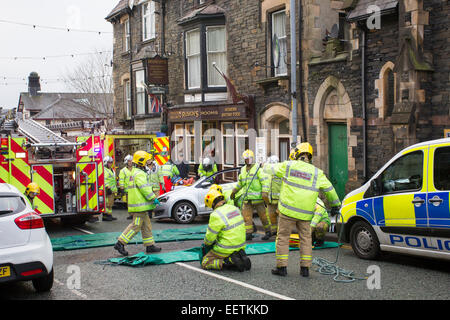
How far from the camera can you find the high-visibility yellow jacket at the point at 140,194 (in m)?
9.73

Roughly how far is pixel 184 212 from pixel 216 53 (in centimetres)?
864

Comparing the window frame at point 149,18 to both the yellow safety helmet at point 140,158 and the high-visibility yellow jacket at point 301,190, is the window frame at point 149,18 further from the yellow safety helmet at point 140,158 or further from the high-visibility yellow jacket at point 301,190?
the high-visibility yellow jacket at point 301,190

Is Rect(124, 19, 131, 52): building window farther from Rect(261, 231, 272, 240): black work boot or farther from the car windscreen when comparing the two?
the car windscreen

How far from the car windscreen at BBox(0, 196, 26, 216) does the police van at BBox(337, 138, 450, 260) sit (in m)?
5.15

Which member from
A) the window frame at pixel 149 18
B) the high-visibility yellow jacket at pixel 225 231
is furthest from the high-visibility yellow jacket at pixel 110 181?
the window frame at pixel 149 18

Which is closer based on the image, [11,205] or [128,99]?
[11,205]

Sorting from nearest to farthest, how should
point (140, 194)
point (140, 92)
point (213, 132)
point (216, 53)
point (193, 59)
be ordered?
1. point (140, 194)
2. point (216, 53)
3. point (213, 132)
4. point (193, 59)
5. point (140, 92)

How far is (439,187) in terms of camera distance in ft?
24.6

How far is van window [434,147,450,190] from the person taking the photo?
7.45m

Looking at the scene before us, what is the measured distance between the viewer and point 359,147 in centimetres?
1449

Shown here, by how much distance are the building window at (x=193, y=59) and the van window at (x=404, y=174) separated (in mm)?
14150

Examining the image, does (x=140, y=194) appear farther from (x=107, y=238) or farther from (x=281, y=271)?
(x=281, y=271)

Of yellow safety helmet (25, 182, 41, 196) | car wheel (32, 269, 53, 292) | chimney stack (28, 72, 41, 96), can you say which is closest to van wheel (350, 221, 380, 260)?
car wheel (32, 269, 53, 292)

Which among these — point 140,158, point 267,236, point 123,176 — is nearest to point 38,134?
point 123,176
